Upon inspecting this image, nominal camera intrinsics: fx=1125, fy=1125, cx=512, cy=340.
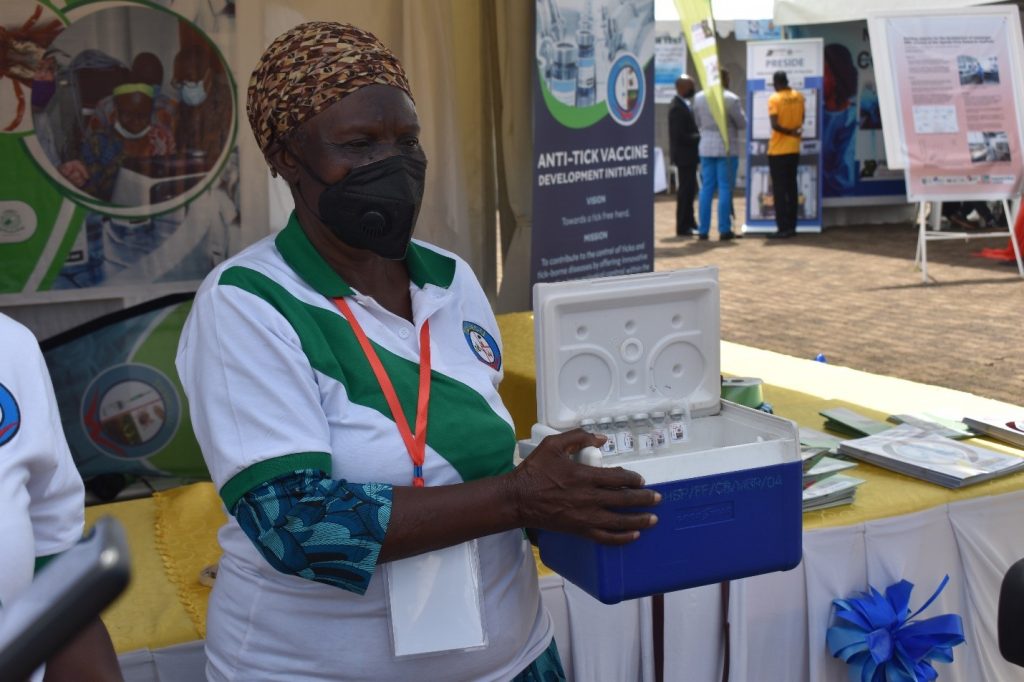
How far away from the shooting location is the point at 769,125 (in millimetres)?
14047

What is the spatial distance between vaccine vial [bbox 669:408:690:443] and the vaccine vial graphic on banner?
301 cm

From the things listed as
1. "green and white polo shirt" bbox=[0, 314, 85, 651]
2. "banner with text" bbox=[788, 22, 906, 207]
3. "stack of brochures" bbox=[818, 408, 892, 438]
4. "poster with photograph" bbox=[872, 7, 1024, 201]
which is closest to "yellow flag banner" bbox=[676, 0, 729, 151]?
"poster with photograph" bbox=[872, 7, 1024, 201]

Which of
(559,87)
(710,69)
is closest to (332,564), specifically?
(559,87)

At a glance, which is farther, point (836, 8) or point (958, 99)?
point (836, 8)

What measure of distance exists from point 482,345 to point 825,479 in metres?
1.69

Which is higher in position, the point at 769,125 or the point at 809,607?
the point at 769,125

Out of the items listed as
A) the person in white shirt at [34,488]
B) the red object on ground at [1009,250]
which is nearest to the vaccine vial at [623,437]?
the person in white shirt at [34,488]

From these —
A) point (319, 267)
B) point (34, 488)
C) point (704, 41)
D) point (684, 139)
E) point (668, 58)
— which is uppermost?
point (668, 58)

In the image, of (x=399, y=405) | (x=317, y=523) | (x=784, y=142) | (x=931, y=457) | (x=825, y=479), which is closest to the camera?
(x=317, y=523)

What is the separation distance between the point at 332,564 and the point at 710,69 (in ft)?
29.2

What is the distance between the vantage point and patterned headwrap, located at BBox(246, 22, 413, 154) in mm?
1547

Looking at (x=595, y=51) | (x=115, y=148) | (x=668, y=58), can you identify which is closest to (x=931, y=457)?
(x=595, y=51)

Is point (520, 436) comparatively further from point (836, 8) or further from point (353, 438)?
point (836, 8)

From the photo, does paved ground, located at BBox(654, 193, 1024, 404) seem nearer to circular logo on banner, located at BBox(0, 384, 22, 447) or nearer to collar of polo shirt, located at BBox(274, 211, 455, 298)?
collar of polo shirt, located at BBox(274, 211, 455, 298)
